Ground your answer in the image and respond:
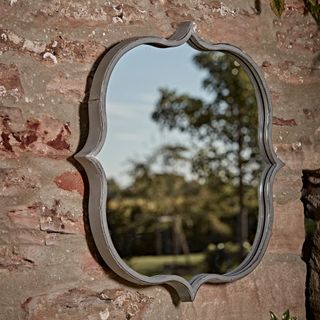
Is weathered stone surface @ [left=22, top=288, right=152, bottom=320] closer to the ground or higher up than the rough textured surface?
closer to the ground

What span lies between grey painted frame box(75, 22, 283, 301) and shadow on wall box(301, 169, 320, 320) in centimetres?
19

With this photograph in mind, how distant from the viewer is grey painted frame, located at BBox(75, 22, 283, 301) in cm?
172

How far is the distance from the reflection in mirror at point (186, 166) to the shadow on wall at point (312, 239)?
0.58 ft

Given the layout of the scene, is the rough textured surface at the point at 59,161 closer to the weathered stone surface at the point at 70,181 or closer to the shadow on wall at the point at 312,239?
the weathered stone surface at the point at 70,181

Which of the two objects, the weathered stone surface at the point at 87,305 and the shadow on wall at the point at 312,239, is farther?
the shadow on wall at the point at 312,239

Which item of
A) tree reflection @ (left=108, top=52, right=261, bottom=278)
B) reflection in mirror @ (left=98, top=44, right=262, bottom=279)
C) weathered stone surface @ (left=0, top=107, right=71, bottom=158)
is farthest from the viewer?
tree reflection @ (left=108, top=52, right=261, bottom=278)

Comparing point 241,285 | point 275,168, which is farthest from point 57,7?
point 241,285

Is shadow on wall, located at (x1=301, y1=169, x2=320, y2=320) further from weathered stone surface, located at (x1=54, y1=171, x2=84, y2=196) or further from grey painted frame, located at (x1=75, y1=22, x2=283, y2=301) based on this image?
weathered stone surface, located at (x1=54, y1=171, x2=84, y2=196)

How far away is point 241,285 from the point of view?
2033mm

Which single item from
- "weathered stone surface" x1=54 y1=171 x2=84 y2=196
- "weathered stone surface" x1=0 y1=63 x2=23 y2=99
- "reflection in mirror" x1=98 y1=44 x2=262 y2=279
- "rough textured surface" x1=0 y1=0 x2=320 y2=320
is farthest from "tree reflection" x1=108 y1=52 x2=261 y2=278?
"weathered stone surface" x1=0 y1=63 x2=23 y2=99

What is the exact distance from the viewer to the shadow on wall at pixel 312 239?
7.12 feet

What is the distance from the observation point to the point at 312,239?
2.20m

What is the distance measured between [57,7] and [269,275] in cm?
99

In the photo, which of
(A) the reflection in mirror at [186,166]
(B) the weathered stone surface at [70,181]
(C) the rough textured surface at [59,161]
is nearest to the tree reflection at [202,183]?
(A) the reflection in mirror at [186,166]
